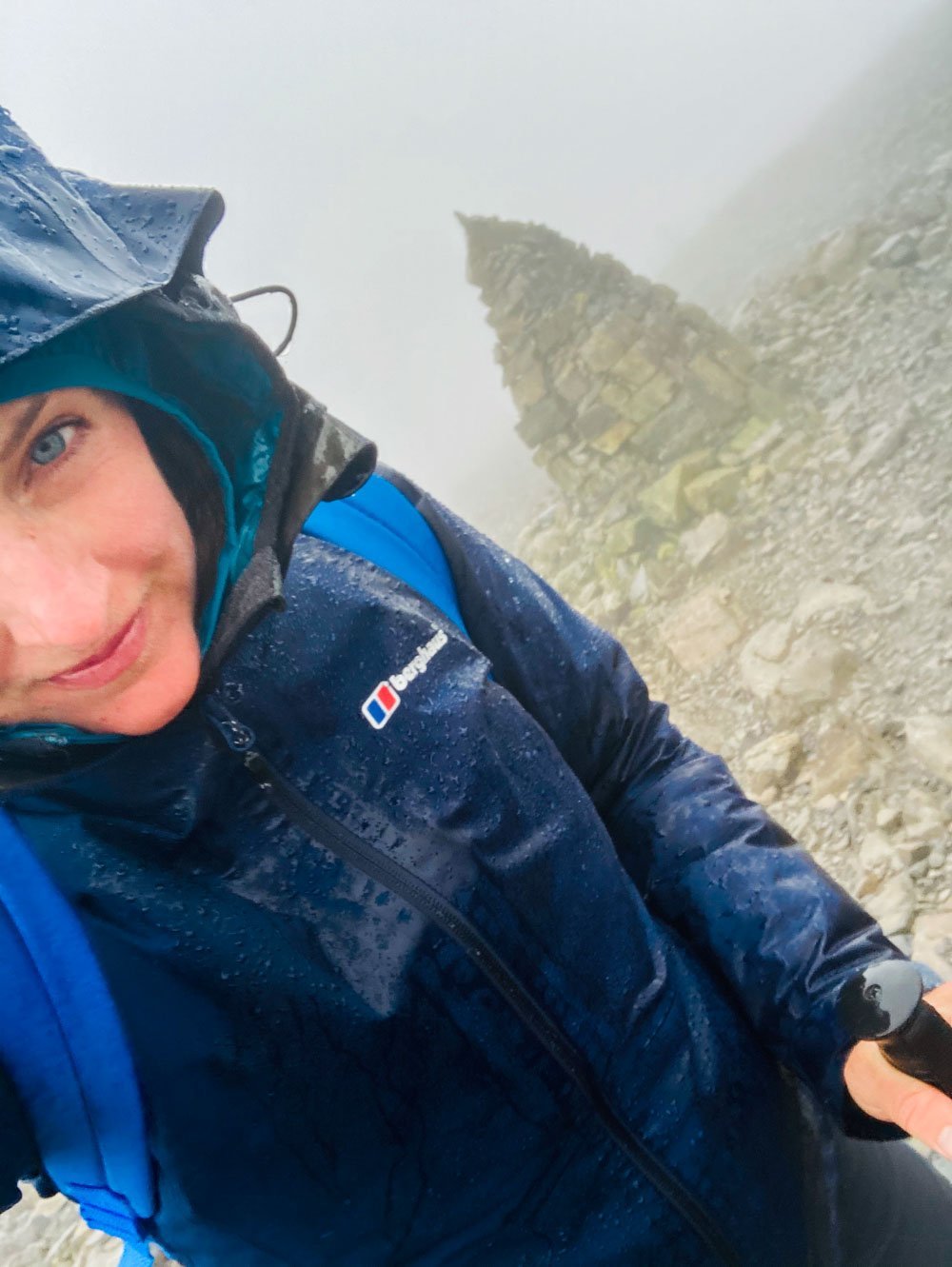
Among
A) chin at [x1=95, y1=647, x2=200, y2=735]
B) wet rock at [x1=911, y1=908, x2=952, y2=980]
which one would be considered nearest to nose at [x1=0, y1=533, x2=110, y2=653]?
chin at [x1=95, y1=647, x2=200, y2=735]

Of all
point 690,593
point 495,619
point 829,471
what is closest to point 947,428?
point 829,471

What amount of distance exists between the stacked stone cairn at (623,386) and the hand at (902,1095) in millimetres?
13341

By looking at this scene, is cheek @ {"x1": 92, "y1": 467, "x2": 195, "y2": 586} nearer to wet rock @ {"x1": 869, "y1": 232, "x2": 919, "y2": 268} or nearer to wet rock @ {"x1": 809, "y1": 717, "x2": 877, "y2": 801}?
wet rock @ {"x1": 809, "y1": 717, "x2": 877, "y2": 801}

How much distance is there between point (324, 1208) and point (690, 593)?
12.5m

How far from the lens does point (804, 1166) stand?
1.94 metres

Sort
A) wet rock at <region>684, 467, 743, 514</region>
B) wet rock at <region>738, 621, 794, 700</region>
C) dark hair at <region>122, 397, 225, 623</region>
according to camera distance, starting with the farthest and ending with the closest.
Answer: wet rock at <region>684, 467, 743, 514</region>, wet rock at <region>738, 621, 794, 700</region>, dark hair at <region>122, 397, 225, 623</region>

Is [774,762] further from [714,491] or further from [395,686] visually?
[714,491]

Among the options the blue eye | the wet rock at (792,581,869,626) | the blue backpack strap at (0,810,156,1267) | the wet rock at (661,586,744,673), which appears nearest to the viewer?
the blue backpack strap at (0,810,156,1267)

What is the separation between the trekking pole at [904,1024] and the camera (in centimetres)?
152

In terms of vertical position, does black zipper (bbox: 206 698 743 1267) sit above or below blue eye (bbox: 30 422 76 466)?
below

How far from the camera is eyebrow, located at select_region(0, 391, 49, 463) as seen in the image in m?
1.33

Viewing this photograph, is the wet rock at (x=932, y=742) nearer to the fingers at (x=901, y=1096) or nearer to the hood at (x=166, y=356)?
the fingers at (x=901, y=1096)

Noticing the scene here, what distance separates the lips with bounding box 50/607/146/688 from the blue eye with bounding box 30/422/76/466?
0.35m

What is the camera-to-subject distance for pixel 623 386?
17.4 metres
